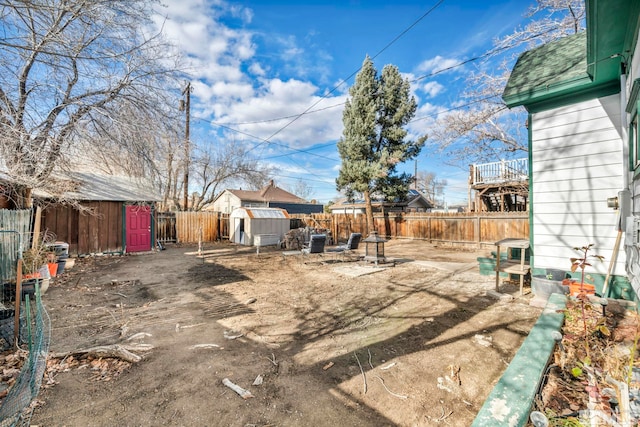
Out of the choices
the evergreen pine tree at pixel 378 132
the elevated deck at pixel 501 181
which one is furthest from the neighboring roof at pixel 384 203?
the elevated deck at pixel 501 181

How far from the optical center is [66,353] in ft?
9.90

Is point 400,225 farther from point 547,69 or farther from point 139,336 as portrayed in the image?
point 139,336

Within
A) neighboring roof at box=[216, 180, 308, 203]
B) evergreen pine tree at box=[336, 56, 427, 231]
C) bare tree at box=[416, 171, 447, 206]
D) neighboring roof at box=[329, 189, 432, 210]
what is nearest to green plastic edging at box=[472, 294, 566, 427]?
evergreen pine tree at box=[336, 56, 427, 231]

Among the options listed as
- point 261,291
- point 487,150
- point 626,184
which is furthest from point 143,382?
point 487,150

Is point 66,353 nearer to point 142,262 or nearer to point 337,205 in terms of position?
point 142,262

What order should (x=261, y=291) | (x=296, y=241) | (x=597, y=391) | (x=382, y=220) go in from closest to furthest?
1. (x=597, y=391)
2. (x=261, y=291)
3. (x=296, y=241)
4. (x=382, y=220)

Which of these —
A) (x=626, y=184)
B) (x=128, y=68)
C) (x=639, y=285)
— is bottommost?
(x=639, y=285)

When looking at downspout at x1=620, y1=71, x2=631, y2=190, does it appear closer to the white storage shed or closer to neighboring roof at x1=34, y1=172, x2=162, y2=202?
the white storage shed

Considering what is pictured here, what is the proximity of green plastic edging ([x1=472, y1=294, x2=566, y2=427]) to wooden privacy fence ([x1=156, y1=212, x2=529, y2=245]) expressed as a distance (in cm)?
1054

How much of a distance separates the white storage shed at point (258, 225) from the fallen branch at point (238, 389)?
34.4 ft

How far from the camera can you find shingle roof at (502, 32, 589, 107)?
4.11 metres

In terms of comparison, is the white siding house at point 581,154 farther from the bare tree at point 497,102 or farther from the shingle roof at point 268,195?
the shingle roof at point 268,195

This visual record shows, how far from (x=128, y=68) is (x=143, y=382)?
7040 mm

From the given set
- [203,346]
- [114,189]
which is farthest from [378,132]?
[203,346]
